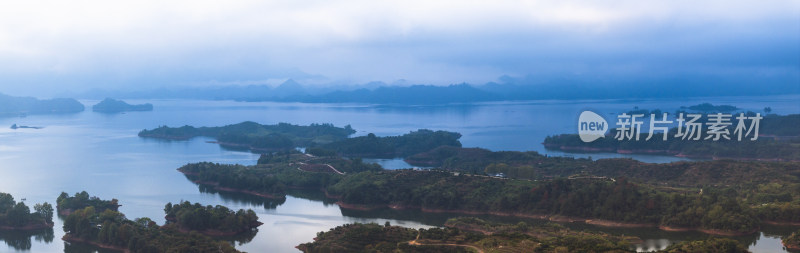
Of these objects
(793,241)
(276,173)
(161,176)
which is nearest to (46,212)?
(161,176)

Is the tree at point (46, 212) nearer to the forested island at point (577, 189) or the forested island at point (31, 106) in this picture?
the forested island at point (577, 189)

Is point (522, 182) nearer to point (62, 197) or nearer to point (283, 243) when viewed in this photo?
point (283, 243)

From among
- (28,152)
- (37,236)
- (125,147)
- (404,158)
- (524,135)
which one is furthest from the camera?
(524,135)

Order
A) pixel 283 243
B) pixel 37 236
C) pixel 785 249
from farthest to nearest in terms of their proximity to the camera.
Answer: pixel 37 236
pixel 283 243
pixel 785 249

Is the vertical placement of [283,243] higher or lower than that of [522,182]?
lower

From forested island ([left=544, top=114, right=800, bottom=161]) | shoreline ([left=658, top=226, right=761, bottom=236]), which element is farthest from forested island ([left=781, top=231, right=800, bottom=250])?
forested island ([left=544, top=114, right=800, bottom=161])

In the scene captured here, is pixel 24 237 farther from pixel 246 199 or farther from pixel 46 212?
pixel 246 199

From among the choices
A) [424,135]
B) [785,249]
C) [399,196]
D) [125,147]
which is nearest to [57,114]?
[125,147]
